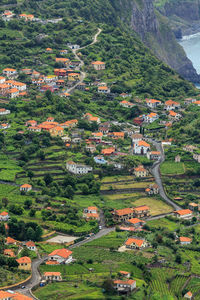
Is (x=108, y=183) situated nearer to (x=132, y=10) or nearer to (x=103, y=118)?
(x=103, y=118)

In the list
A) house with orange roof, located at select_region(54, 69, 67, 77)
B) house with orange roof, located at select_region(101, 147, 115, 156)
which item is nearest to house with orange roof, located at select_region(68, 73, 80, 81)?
house with orange roof, located at select_region(54, 69, 67, 77)

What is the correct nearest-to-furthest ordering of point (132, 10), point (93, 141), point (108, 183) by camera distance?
1. point (108, 183)
2. point (93, 141)
3. point (132, 10)

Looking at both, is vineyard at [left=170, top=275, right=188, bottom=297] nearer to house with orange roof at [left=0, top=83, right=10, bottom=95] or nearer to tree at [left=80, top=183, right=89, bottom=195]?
tree at [left=80, top=183, right=89, bottom=195]

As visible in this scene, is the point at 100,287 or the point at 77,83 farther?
the point at 77,83

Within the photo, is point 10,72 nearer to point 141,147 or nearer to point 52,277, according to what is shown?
point 141,147

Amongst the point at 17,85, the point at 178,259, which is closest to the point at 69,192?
the point at 178,259

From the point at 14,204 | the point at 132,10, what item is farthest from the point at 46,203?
the point at 132,10
